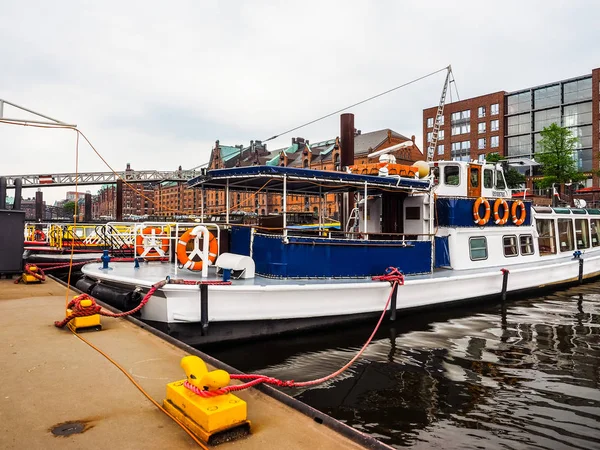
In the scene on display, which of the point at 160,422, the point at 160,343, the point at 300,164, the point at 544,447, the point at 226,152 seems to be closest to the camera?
the point at 160,422

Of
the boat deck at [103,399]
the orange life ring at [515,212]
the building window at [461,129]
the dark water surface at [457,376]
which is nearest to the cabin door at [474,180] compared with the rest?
the orange life ring at [515,212]

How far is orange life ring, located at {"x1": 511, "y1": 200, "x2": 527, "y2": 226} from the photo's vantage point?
13859 millimetres

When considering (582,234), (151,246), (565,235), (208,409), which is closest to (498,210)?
(565,235)

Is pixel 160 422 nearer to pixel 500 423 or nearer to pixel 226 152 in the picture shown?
pixel 500 423

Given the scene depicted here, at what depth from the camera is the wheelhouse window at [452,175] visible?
43.5 ft

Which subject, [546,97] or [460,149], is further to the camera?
[460,149]

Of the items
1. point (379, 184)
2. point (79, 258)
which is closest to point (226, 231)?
point (379, 184)

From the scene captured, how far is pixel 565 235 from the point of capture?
16.9 metres

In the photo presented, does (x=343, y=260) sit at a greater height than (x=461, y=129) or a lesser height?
lesser

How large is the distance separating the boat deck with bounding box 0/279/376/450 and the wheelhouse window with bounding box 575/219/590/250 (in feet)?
58.0

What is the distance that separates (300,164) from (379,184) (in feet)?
238

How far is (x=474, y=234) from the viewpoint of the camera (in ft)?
42.3

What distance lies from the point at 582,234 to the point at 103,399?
64.3 ft

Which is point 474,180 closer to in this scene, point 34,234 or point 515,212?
point 515,212
